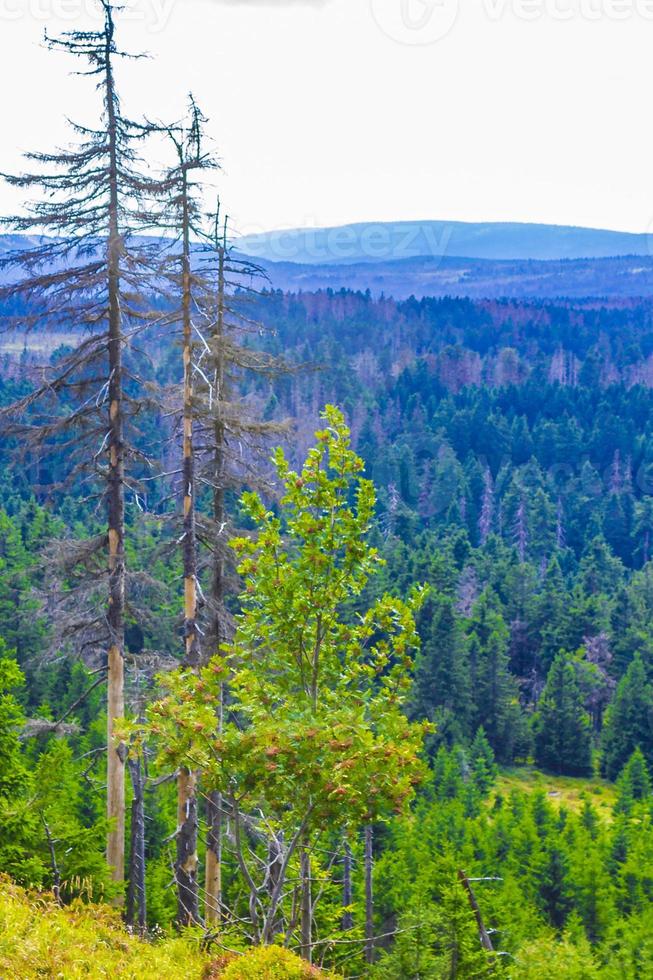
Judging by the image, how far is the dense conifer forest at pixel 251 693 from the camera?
8.10 m

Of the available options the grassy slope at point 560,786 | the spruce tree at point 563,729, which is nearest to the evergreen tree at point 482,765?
the grassy slope at point 560,786

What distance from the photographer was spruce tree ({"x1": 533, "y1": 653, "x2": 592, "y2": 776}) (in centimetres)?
5388

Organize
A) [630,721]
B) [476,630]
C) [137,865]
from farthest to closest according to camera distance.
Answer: [476,630]
[630,721]
[137,865]

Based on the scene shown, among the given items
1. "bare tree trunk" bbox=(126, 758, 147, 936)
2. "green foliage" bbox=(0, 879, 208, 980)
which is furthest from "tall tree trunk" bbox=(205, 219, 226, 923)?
"green foliage" bbox=(0, 879, 208, 980)

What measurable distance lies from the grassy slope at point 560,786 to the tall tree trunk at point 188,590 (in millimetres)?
36688

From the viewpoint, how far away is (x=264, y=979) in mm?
7434

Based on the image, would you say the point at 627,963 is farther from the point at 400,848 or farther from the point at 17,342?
the point at 17,342

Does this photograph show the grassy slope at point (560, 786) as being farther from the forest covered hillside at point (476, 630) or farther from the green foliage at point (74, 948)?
the green foliage at point (74, 948)

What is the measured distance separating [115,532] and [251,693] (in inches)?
303

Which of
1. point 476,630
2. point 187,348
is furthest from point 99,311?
point 476,630

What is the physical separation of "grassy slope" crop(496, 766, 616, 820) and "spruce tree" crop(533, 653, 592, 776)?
2.81ft

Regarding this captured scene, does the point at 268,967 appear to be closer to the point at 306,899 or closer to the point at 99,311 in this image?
the point at 306,899

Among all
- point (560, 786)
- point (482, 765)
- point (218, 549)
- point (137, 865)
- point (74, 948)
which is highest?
point (218, 549)

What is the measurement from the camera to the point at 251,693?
8.17 m
